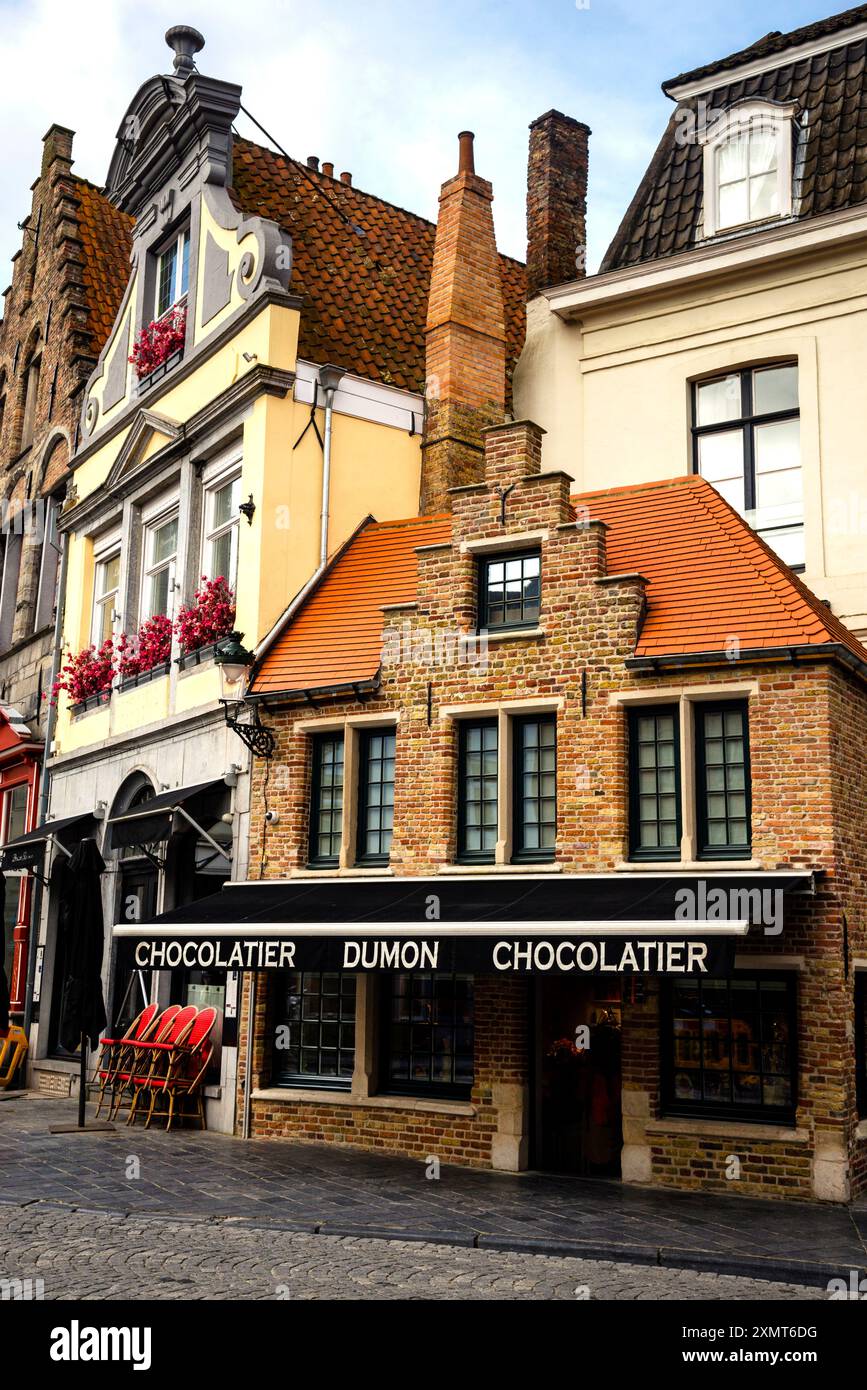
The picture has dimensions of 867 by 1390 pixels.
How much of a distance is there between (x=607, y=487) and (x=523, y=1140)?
7.88 metres

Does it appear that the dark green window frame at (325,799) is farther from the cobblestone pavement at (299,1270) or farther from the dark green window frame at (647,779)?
the cobblestone pavement at (299,1270)

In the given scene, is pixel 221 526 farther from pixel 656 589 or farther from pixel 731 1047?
pixel 731 1047

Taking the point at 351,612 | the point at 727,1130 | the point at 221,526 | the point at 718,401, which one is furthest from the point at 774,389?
the point at 727,1130

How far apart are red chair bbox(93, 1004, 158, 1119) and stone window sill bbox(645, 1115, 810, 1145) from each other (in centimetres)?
620

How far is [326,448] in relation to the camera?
16.6 metres

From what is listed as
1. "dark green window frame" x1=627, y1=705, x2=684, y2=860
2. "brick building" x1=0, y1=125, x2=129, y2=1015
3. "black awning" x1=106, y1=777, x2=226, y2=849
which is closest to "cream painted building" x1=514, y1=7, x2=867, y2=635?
"dark green window frame" x1=627, y1=705, x2=684, y2=860

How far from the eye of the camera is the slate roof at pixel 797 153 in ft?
50.6

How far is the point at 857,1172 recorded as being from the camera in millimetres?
11109

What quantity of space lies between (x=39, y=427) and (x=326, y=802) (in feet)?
41.2

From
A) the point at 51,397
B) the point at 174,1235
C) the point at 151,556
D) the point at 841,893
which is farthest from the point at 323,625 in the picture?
the point at 51,397

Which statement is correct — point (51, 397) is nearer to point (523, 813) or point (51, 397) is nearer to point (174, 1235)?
point (523, 813)

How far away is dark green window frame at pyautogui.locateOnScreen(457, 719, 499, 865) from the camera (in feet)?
43.8

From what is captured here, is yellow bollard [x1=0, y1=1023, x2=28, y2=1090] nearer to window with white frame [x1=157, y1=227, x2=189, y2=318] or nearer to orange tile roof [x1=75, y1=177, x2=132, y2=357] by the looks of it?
window with white frame [x1=157, y1=227, x2=189, y2=318]

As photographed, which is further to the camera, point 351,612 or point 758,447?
point 758,447
